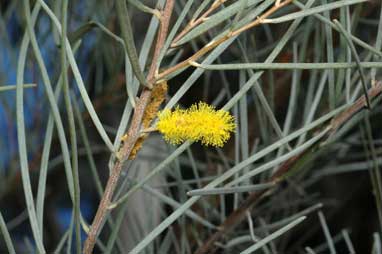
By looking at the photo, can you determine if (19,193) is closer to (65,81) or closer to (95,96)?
(95,96)

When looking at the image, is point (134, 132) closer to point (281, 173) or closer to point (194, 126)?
point (194, 126)

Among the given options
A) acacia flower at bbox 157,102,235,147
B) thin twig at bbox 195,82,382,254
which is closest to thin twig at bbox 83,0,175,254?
acacia flower at bbox 157,102,235,147

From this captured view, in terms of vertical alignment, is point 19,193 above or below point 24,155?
below

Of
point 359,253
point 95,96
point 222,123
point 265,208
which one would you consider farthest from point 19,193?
point 222,123

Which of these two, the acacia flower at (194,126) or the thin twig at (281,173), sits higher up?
the acacia flower at (194,126)

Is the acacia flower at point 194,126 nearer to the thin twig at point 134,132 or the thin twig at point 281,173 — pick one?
the thin twig at point 134,132

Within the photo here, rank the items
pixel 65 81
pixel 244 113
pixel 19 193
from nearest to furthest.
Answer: pixel 65 81 → pixel 244 113 → pixel 19 193

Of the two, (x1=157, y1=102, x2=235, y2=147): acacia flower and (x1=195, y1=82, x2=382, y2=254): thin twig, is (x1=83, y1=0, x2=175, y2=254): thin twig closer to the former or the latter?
(x1=157, y1=102, x2=235, y2=147): acacia flower

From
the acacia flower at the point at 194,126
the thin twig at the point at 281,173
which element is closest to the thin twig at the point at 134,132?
the acacia flower at the point at 194,126
